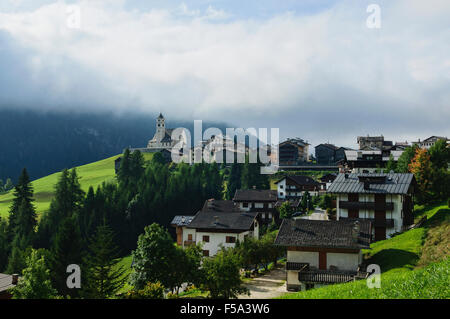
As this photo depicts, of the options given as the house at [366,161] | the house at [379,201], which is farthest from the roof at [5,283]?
the house at [366,161]

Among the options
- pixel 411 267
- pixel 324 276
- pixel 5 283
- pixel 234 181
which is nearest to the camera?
pixel 411 267

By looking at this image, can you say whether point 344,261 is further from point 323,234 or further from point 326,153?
point 326,153

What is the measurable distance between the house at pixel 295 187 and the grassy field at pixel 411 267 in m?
48.1

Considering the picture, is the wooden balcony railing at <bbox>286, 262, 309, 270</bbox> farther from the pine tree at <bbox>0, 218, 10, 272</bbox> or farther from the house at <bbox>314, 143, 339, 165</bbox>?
the house at <bbox>314, 143, 339, 165</bbox>

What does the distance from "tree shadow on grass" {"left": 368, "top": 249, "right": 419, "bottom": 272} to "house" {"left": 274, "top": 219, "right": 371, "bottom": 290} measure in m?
1.91

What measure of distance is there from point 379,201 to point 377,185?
2399 mm

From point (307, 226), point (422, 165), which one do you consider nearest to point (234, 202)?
point (422, 165)

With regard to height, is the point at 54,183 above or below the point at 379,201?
below

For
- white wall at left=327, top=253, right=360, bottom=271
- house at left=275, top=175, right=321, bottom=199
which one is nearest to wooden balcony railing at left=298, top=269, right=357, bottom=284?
white wall at left=327, top=253, right=360, bottom=271

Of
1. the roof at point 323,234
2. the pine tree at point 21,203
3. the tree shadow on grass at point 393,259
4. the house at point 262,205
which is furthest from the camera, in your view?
the house at point 262,205

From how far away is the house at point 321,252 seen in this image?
35.6m

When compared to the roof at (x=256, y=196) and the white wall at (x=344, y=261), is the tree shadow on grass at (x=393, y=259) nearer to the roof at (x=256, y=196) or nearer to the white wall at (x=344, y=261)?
the white wall at (x=344, y=261)

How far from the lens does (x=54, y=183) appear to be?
15888 cm

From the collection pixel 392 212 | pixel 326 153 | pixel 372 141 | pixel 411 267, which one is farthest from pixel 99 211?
pixel 372 141
